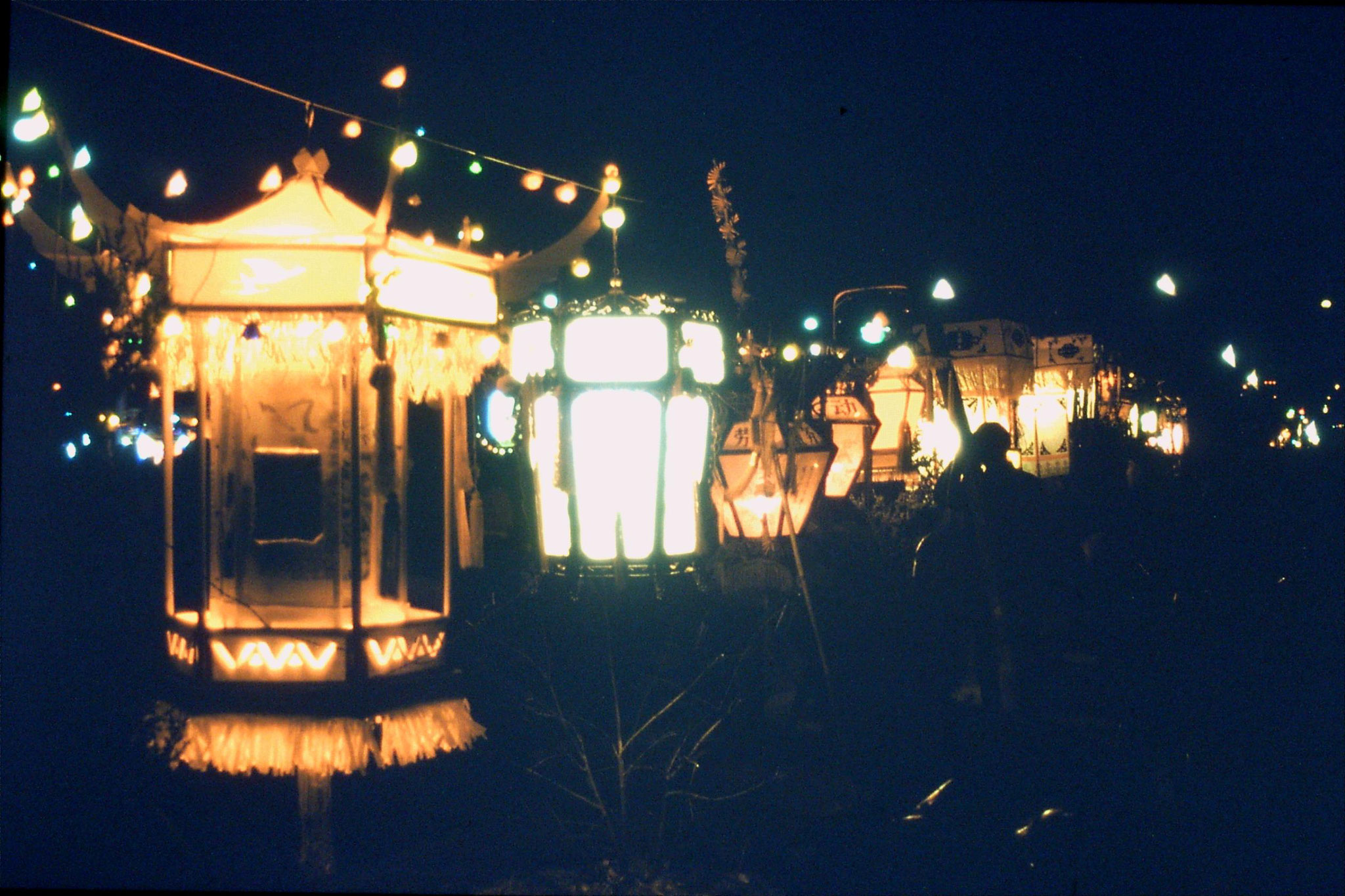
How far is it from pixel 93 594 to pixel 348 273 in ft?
29.4

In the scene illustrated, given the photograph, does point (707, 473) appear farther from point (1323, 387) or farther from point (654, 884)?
point (1323, 387)

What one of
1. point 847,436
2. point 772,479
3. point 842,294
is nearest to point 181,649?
point 772,479

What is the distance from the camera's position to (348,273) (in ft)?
23.0

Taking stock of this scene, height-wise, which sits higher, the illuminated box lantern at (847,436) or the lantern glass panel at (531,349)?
the lantern glass panel at (531,349)

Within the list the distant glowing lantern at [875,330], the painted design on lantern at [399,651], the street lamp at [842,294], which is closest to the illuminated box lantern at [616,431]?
the painted design on lantern at [399,651]

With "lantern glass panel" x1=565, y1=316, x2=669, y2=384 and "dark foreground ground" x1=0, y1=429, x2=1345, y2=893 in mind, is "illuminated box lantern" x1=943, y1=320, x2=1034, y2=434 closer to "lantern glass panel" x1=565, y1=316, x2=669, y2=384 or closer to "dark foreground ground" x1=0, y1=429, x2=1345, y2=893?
"dark foreground ground" x1=0, y1=429, x2=1345, y2=893

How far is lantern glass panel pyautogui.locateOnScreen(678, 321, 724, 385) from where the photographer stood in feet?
23.5

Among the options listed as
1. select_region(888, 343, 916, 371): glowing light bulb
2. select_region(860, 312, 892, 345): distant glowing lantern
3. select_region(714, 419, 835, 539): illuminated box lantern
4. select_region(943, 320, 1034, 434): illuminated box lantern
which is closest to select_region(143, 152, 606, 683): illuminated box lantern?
select_region(714, 419, 835, 539): illuminated box lantern

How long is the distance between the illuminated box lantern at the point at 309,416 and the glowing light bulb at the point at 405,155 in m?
0.44

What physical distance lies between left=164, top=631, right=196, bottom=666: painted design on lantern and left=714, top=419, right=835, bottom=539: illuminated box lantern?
415 centimetres

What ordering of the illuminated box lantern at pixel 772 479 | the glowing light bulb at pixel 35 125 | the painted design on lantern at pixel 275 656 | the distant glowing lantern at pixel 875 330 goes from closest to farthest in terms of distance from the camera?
1. the glowing light bulb at pixel 35 125
2. the painted design on lantern at pixel 275 656
3. the illuminated box lantern at pixel 772 479
4. the distant glowing lantern at pixel 875 330

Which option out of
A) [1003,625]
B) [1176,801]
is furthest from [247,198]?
[1176,801]

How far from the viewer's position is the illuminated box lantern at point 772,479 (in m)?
7.91

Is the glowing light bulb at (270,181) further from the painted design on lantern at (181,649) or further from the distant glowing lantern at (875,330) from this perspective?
the distant glowing lantern at (875,330)
